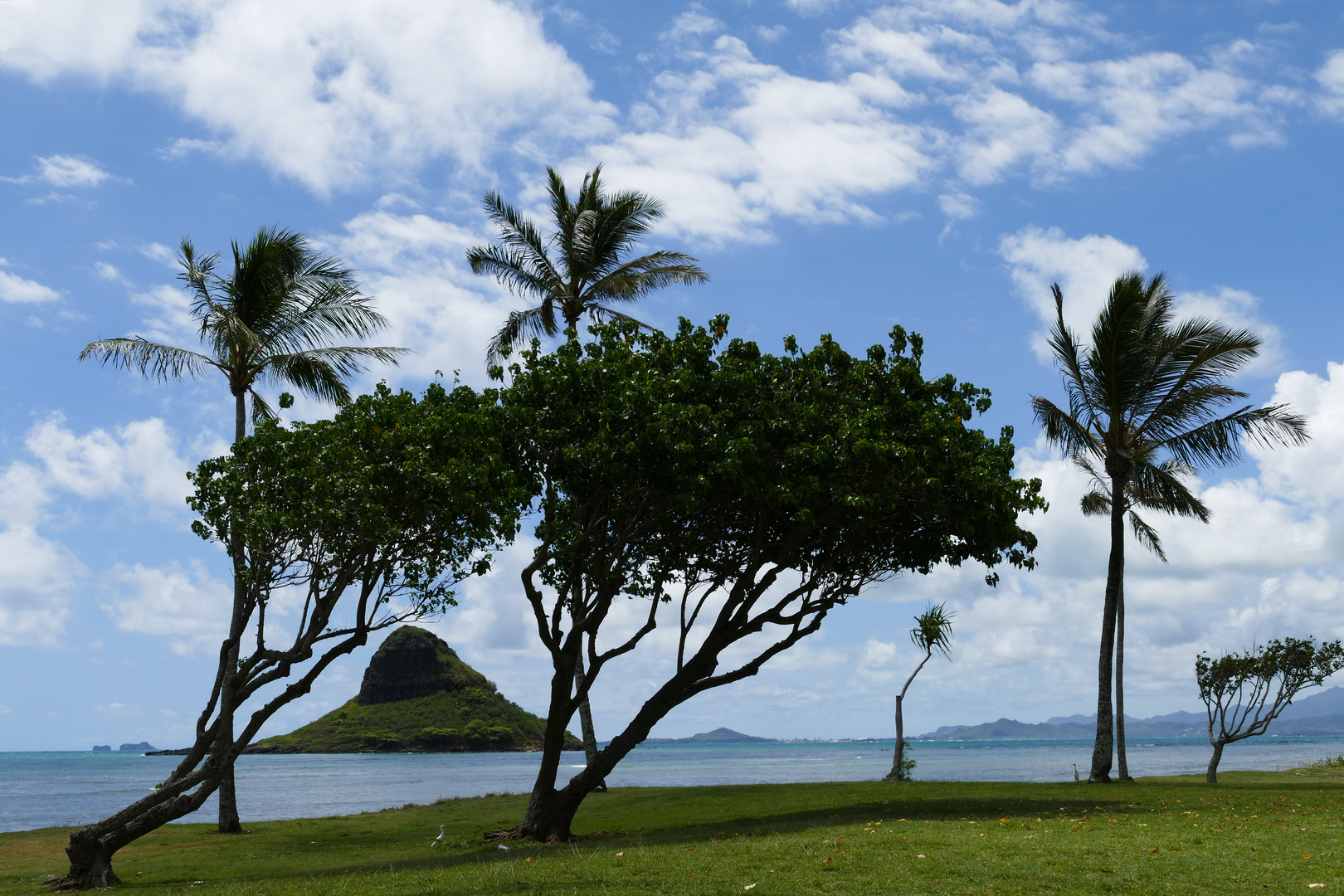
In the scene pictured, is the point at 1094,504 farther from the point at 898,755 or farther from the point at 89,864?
the point at 89,864

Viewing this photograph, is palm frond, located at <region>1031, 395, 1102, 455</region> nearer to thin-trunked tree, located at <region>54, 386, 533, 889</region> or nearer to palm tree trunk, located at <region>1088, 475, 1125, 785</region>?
palm tree trunk, located at <region>1088, 475, 1125, 785</region>

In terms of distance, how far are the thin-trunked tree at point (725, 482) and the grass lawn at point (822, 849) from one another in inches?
124

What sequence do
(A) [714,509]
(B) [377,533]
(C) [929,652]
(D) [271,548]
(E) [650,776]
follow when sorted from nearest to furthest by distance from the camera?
(B) [377,533]
(D) [271,548]
(A) [714,509]
(C) [929,652]
(E) [650,776]

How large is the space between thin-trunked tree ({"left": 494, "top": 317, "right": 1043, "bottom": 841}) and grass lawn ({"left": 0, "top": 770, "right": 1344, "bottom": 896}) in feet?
10.3

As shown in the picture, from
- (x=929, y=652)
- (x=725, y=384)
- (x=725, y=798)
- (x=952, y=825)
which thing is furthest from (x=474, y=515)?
(x=929, y=652)

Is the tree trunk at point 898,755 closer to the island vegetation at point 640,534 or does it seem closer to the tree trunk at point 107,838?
the island vegetation at point 640,534

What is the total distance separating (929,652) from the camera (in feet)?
107

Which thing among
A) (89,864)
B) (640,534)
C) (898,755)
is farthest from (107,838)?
(898,755)

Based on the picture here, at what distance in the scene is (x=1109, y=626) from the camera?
25922 millimetres

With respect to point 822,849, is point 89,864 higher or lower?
lower

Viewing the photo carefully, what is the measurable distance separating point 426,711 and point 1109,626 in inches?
5469

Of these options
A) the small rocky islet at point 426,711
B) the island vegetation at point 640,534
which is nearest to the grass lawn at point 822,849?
the island vegetation at point 640,534

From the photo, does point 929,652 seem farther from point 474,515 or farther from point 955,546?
point 474,515

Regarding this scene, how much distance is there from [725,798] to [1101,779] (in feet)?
31.9
